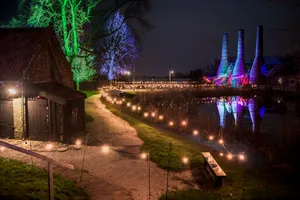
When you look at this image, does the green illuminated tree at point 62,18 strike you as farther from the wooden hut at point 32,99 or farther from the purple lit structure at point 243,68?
the purple lit structure at point 243,68

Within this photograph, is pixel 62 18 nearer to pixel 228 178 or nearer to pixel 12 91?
pixel 12 91

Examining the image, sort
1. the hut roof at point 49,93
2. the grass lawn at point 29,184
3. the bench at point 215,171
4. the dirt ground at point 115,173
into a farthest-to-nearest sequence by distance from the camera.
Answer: the hut roof at point 49,93
the bench at point 215,171
the dirt ground at point 115,173
the grass lawn at point 29,184

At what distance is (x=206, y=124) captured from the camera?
2295 centimetres

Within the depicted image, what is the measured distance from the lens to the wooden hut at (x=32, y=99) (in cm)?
1330

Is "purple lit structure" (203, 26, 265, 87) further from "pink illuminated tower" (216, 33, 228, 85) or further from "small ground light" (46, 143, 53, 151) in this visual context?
"small ground light" (46, 143, 53, 151)

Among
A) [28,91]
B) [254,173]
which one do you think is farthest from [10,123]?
[254,173]

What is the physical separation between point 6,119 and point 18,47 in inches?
154

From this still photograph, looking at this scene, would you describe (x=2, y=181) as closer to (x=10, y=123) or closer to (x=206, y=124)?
(x=10, y=123)

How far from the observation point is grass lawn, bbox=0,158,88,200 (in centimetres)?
686

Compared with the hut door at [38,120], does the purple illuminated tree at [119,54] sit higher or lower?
higher

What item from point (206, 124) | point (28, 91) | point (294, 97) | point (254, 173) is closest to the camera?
point (254, 173)

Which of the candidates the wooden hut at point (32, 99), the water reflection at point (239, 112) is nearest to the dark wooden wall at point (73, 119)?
the wooden hut at point (32, 99)

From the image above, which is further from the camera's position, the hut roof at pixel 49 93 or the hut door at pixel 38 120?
the hut door at pixel 38 120

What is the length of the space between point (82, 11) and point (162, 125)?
1062cm
